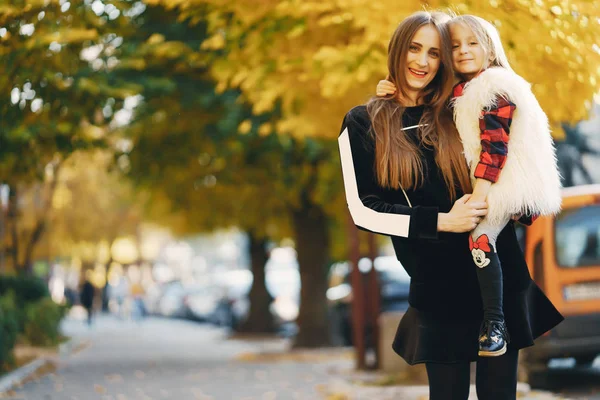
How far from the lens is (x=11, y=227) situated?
24.6 m

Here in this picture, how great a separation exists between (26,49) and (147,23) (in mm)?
8587

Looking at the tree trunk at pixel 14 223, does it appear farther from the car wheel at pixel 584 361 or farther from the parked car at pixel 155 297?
the parked car at pixel 155 297

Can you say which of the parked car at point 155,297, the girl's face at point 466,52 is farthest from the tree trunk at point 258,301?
the girl's face at point 466,52

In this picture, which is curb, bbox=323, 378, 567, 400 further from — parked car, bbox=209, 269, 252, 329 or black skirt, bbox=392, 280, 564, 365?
parked car, bbox=209, 269, 252, 329

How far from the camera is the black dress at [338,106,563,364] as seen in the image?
3.81 m

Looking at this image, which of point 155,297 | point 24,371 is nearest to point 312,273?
point 24,371

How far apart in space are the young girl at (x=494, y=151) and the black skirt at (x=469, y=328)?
0.31 ft

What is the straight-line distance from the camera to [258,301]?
97.4 ft

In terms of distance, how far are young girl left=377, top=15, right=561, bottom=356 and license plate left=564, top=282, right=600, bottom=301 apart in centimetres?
783

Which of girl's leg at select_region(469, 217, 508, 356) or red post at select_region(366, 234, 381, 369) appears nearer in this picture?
girl's leg at select_region(469, 217, 508, 356)

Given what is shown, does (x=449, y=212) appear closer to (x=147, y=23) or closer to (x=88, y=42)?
(x=88, y=42)

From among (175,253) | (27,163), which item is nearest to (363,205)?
(27,163)

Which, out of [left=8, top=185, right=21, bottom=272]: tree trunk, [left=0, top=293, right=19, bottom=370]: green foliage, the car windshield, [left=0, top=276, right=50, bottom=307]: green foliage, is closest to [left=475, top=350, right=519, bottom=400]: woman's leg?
the car windshield

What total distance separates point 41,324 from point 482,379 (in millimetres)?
20488
